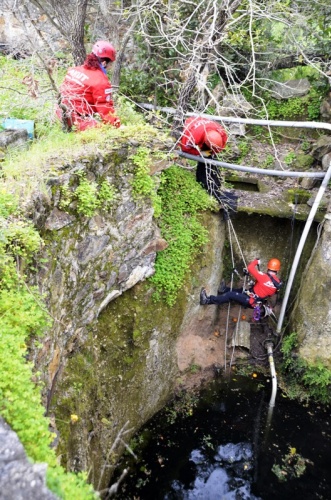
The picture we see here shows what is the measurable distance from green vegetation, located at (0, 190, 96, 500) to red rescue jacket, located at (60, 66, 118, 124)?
221 cm

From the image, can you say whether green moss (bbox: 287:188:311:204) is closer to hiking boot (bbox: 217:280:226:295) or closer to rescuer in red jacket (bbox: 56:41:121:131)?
hiking boot (bbox: 217:280:226:295)

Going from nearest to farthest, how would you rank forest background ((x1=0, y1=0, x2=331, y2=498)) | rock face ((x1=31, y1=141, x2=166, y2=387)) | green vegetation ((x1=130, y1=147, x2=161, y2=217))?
forest background ((x1=0, y1=0, x2=331, y2=498)), rock face ((x1=31, y1=141, x2=166, y2=387)), green vegetation ((x1=130, y1=147, x2=161, y2=217))

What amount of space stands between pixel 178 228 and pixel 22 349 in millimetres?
4295

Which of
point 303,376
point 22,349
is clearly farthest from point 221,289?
point 22,349

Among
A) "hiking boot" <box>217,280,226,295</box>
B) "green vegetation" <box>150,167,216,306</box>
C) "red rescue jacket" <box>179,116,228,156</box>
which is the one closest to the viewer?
"red rescue jacket" <box>179,116,228,156</box>

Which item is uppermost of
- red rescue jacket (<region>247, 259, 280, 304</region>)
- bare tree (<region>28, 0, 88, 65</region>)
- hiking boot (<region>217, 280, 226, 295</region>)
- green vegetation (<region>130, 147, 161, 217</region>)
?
bare tree (<region>28, 0, 88, 65</region>)

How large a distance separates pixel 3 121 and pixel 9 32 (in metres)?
6.08

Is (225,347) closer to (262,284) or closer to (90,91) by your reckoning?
(262,284)

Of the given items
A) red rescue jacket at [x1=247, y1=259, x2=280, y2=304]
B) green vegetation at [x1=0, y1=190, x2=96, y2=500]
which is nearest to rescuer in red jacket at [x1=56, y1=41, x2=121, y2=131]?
green vegetation at [x1=0, y1=190, x2=96, y2=500]

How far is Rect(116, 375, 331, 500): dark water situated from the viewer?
6.22m

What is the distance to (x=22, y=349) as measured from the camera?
3.20 meters

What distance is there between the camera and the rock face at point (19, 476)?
7.30 feet

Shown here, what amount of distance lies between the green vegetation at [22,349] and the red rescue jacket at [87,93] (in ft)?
7.26

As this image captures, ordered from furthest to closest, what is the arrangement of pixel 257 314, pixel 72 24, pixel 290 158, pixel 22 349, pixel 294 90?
pixel 294 90 → pixel 290 158 → pixel 257 314 → pixel 72 24 → pixel 22 349
